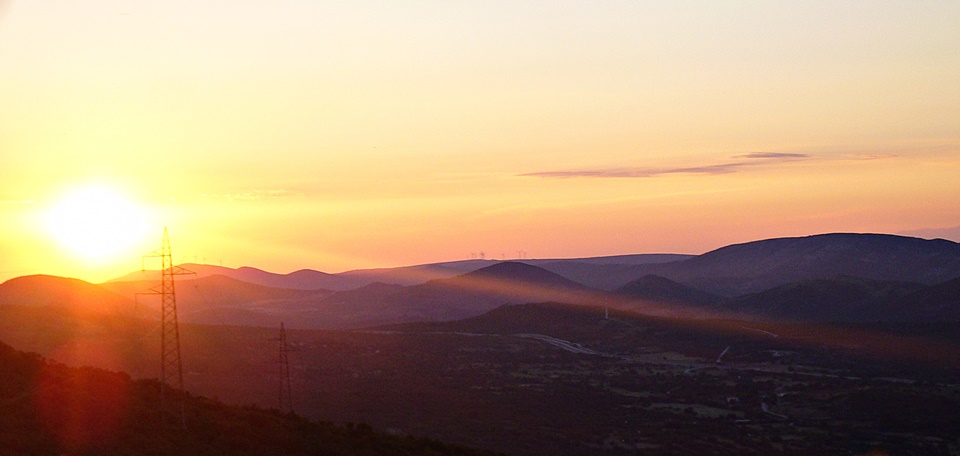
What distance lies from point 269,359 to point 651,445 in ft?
150

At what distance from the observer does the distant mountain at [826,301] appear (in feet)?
500

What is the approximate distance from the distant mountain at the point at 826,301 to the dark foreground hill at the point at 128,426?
12267cm

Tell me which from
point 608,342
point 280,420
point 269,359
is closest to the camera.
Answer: point 280,420

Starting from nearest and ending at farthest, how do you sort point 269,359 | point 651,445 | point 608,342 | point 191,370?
point 651,445, point 191,370, point 269,359, point 608,342

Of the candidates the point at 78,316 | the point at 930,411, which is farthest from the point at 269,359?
the point at 930,411

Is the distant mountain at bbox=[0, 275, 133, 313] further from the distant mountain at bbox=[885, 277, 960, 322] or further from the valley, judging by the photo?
the distant mountain at bbox=[885, 277, 960, 322]

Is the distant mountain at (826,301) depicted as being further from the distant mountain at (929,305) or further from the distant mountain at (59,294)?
the distant mountain at (59,294)

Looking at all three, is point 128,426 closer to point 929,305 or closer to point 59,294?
point 929,305

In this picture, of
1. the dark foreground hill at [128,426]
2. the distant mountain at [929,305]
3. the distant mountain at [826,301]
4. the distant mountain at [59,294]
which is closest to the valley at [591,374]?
the distant mountain at [929,305]

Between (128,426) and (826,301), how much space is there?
145049mm

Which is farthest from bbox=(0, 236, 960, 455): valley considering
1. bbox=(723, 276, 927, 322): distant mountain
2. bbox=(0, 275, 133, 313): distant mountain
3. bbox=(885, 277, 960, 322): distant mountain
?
bbox=(0, 275, 133, 313): distant mountain

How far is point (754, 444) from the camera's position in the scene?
6088 centimetres

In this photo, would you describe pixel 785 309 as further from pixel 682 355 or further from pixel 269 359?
pixel 269 359

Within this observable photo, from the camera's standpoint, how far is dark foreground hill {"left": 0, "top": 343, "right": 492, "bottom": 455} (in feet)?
103
